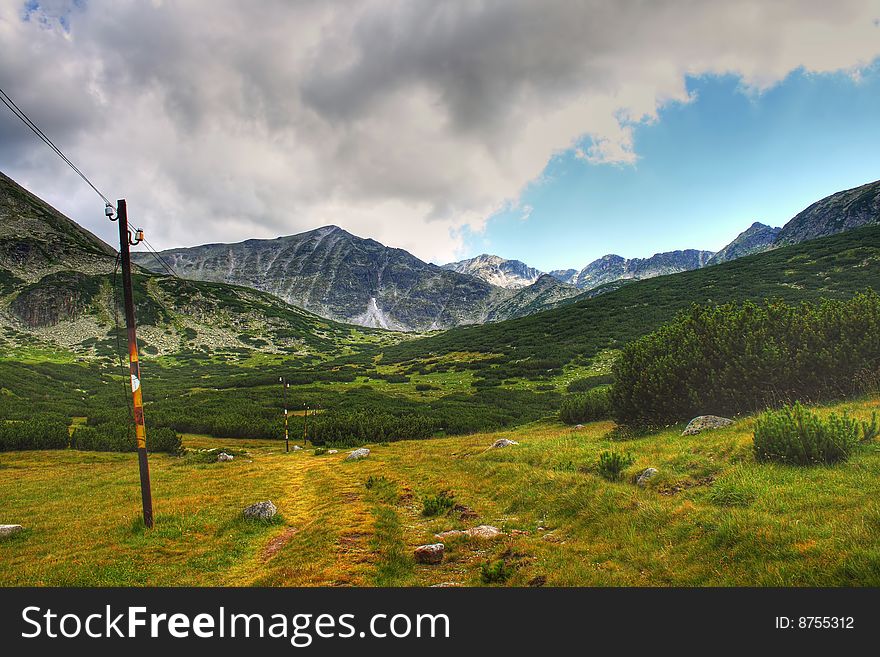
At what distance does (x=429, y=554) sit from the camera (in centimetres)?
982

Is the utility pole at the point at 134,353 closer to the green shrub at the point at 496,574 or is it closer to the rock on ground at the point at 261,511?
the rock on ground at the point at 261,511

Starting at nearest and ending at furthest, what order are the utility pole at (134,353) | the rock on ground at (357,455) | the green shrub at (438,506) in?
the utility pole at (134,353) → the green shrub at (438,506) → the rock on ground at (357,455)

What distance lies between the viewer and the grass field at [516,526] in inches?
271

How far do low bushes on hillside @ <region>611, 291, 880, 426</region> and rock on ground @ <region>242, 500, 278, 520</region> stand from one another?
1896cm

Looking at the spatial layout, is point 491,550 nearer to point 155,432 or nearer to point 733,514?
point 733,514

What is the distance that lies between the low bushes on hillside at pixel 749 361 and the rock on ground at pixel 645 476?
32.9 ft

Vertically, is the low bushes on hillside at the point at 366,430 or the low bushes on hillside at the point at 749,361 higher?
the low bushes on hillside at the point at 749,361

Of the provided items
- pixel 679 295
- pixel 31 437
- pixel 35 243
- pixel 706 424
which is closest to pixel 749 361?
pixel 706 424

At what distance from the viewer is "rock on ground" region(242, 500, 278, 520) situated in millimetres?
14867

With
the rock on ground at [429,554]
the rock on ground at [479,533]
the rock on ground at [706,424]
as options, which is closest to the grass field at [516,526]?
the rock on ground at [429,554]

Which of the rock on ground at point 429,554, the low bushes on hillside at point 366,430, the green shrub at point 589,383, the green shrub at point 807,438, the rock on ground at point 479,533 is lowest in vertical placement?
the low bushes on hillside at point 366,430

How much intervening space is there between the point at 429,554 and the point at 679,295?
341 feet

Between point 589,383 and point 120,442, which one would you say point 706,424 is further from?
point 120,442

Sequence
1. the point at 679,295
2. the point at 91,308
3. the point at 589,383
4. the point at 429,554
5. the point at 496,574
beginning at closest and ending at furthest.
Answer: the point at 496,574
the point at 429,554
the point at 589,383
the point at 679,295
the point at 91,308
